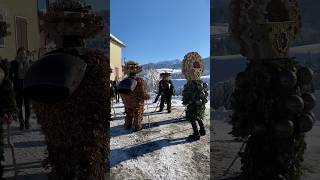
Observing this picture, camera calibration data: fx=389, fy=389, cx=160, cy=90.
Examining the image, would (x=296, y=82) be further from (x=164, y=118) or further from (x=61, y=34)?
(x=164, y=118)

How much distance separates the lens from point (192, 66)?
984 centimetres

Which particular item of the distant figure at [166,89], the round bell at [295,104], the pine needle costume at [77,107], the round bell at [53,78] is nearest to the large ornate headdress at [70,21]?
the pine needle costume at [77,107]

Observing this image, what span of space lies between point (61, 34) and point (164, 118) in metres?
8.72

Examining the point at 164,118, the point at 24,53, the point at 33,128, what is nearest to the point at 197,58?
the point at 164,118

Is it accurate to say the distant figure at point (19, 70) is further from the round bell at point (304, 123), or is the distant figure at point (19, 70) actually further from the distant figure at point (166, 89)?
the distant figure at point (166, 89)

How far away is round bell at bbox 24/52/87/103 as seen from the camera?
293cm

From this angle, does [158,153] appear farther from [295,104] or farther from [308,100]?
[295,104]

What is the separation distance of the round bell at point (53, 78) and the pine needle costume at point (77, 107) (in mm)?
51

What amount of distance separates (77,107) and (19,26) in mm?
2166

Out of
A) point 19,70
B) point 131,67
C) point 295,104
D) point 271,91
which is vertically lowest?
point 295,104

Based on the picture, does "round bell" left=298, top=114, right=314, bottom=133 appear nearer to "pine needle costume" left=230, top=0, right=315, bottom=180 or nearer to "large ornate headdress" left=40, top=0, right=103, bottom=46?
"pine needle costume" left=230, top=0, right=315, bottom=180

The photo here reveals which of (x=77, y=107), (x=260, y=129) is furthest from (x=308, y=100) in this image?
(x=77, y=107)

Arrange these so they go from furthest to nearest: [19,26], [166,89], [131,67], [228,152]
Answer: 1. [166,89]
2. [131,67]
3. [228,152]
4. [19,26]

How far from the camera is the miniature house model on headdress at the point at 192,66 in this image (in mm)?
9578
